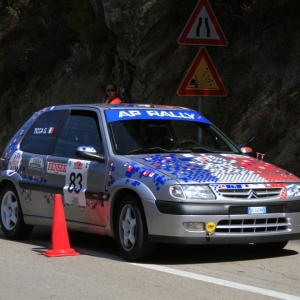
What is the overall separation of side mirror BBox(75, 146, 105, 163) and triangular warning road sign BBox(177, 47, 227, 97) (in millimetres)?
2842

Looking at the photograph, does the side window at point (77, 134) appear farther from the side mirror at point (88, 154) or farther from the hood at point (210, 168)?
the hood at point (210, 168)

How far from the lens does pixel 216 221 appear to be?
7.91m

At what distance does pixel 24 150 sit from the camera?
1050 cm

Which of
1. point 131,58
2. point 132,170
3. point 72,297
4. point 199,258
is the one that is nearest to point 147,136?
point 132,170

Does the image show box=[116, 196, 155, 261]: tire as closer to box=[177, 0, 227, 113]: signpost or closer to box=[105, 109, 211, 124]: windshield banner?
box=[105, 109, 211, 124]: windshield banner

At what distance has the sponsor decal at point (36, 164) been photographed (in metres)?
9.88

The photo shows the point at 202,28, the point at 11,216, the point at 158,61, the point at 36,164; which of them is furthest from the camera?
the point at 158,61

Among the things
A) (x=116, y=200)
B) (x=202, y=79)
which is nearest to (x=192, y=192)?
(x=116, y=200)

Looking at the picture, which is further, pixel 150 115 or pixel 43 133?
pixel 43 133

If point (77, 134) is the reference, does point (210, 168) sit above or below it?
below

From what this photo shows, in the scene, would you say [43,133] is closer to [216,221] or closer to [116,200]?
[116,200]

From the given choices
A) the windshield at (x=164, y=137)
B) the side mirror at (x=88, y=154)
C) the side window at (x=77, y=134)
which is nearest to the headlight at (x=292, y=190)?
the windshield at (x=164, y=137)

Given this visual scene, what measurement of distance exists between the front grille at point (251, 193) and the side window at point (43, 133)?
9.27ft

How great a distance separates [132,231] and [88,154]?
3.57ft
